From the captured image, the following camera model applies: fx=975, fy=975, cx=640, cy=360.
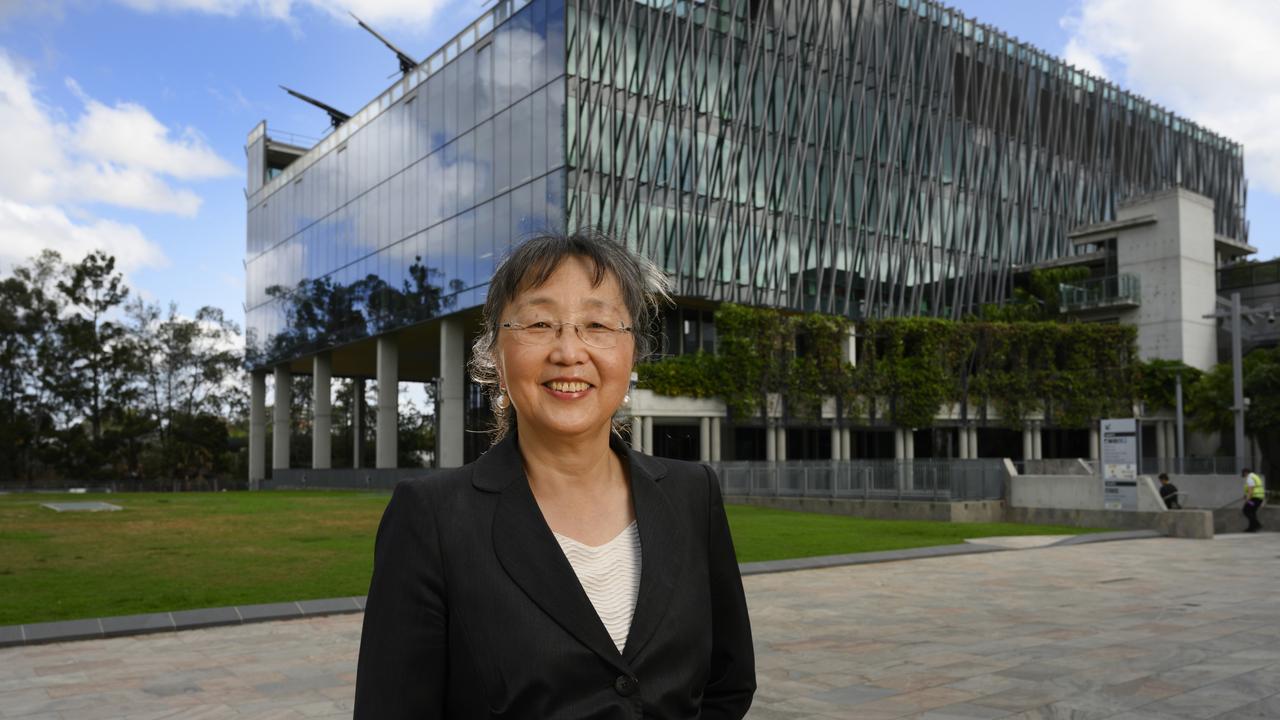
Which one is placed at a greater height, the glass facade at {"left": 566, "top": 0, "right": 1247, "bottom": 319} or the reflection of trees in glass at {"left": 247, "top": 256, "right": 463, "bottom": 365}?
the glass facade at {"left": 566, "top": 0, "right": 1247, "bottom": 319}

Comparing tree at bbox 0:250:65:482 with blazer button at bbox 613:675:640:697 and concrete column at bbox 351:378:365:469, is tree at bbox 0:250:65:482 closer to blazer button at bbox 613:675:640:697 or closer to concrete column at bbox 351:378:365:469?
concrete column at bbox 351:378:365:469

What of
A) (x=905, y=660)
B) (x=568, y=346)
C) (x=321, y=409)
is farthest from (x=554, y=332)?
(x=321, y=409)

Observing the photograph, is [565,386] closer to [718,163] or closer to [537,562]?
[537,562]

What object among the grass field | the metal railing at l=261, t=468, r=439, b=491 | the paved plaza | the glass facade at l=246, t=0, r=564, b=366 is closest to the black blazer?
the paved plaza

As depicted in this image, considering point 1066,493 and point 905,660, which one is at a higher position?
point 905,660

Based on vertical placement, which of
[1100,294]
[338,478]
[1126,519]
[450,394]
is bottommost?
[338,478]

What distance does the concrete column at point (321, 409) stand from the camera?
58.8 m

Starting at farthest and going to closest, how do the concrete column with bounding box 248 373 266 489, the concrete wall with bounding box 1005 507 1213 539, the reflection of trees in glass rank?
the concrete column with bounding box 248 373 266 489, the reflection of trees in glass, the concrete wall with bounding box 1005 507 1213 539

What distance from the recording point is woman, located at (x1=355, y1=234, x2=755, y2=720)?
6.54 ft

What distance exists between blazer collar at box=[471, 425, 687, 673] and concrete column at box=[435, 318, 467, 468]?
139 feet

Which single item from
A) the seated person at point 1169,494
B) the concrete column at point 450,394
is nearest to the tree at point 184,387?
the concrete column at point 450,394

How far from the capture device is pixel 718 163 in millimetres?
43688

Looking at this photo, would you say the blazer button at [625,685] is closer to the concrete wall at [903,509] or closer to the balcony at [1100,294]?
the concrete wall at [903,509]

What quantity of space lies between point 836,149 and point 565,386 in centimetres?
4818
